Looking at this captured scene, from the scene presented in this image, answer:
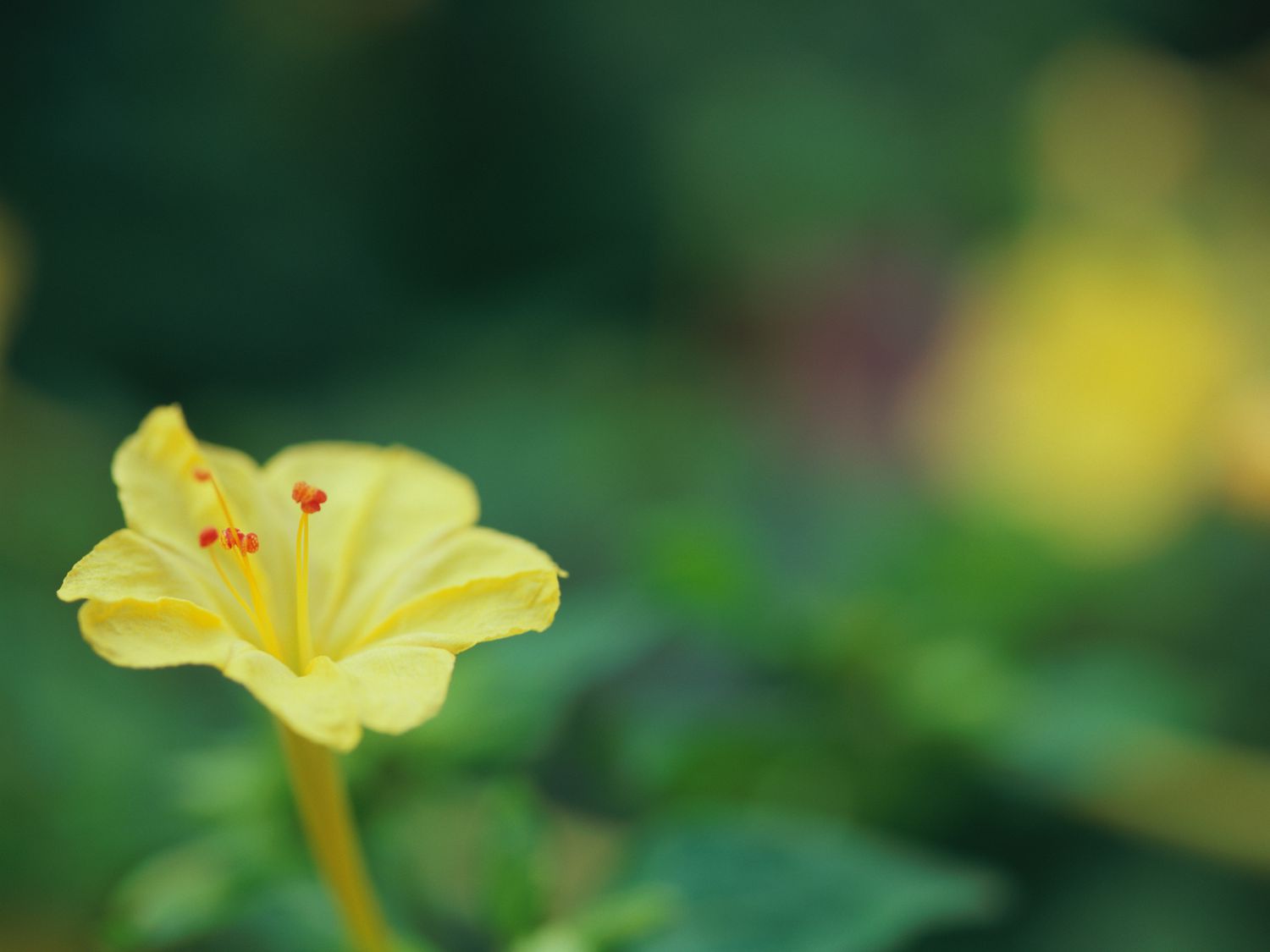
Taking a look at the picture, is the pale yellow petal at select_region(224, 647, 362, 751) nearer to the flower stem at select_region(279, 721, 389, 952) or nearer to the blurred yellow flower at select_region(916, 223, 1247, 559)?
the flower stem at select_region(279, 721, 389, 952)

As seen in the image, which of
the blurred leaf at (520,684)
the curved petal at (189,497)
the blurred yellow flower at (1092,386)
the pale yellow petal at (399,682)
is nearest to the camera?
the pale yellow petal at (399,682)

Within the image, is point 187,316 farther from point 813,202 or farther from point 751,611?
point 751,611

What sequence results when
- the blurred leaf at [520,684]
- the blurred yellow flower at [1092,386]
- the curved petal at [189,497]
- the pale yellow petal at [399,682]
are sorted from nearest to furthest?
the pale yellow petal at [399,682] < the curved petal at [189,497] < the blurred leaf at [520,684] < the blurred yellow flower at [1092,386]

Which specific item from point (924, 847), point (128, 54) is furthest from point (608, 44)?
point (924, 847)

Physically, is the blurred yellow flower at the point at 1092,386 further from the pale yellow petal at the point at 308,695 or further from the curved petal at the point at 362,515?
the pale yellow petal at the point at 308,695

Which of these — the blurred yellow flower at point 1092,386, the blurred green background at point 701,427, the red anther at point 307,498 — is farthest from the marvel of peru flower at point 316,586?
the blurred yellow flower at point 1092,386

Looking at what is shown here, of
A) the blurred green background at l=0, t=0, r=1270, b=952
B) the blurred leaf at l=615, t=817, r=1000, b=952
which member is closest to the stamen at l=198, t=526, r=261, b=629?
the blurred green background at l=0, t=0, r=1270, b=952
